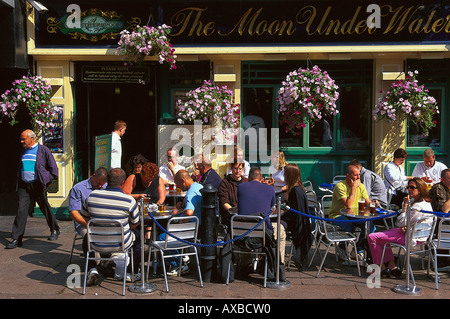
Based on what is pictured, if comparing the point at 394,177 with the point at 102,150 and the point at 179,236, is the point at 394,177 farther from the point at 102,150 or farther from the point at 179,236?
the point at 102,150

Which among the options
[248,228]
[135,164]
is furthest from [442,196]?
[135,164]

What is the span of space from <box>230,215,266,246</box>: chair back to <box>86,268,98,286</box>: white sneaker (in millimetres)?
1756

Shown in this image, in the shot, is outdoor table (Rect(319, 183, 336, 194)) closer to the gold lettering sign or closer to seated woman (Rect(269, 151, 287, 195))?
seated woman (Rect(269, 151, 287, 195))

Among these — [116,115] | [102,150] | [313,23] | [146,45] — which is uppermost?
[313,23]

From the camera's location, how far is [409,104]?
32.7 ft

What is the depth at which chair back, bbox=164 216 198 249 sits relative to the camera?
22.6ft

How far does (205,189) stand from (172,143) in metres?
4.09

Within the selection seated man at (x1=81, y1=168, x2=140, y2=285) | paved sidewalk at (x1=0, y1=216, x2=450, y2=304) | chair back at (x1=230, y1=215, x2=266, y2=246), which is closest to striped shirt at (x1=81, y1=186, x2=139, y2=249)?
seated man at (x1=81, y1=168, x2=140, y2=285)

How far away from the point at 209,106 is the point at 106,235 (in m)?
4.21

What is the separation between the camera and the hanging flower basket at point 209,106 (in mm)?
10203

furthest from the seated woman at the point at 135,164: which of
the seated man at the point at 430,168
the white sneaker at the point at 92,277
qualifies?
the seated man at the point at 430,168

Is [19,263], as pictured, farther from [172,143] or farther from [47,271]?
[172,143]

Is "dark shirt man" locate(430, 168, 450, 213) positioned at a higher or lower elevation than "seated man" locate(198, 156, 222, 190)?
Answer: lower

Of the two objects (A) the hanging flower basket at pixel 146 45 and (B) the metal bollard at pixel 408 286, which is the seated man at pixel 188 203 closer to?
(B) the metal bollard at pixel 408 286
